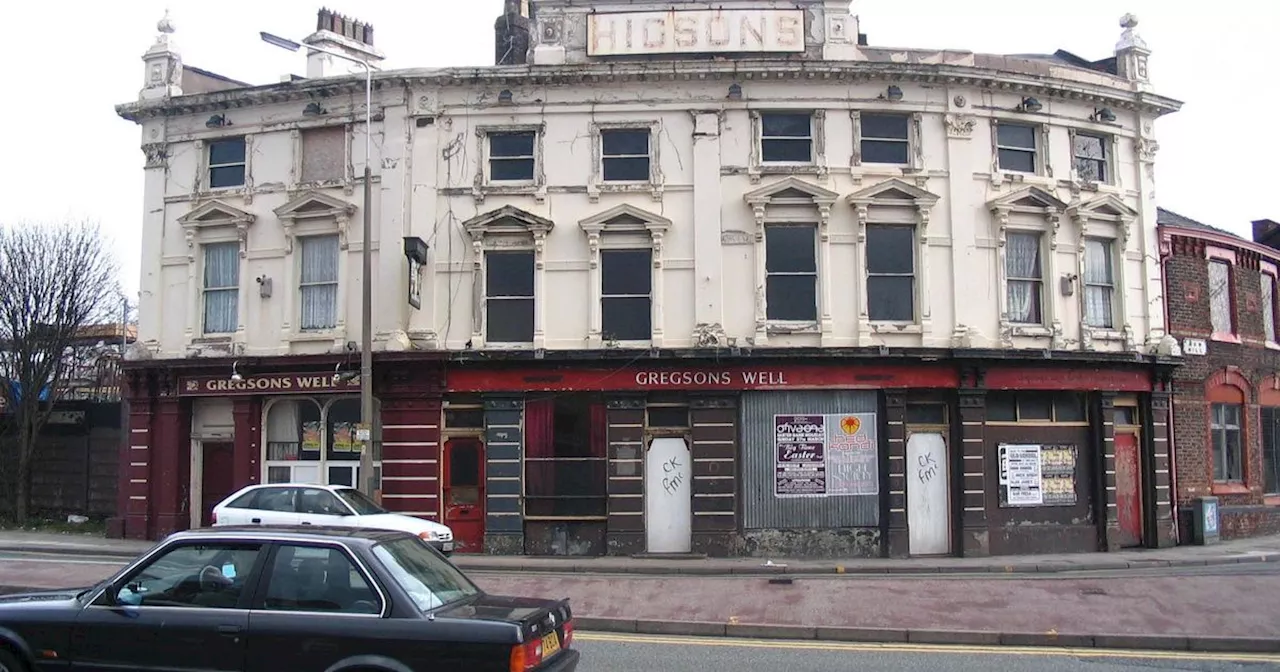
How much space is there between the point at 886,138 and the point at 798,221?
A: 261cm

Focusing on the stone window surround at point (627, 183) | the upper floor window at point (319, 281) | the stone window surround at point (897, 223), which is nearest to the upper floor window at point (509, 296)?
the stone window surround at point (627, 183)

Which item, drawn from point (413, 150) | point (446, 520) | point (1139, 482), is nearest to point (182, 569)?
point (446, 520)

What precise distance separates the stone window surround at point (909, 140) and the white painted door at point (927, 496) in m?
5.50

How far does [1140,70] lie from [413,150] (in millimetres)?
15953

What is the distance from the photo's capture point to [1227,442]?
23.6 m

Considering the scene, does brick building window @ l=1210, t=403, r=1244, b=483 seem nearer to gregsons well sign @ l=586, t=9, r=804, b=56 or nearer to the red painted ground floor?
the red painted ground floor

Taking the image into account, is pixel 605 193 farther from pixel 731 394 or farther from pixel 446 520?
pixel 446 520

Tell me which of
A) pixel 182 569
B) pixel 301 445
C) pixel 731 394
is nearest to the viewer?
pixel 182 569

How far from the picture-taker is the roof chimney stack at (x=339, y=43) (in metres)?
23.6

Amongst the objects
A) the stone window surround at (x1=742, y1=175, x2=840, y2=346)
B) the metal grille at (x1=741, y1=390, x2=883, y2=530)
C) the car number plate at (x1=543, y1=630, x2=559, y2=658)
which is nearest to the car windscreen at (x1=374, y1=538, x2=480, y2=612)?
the car number plate at (x1=543, y1=630, x2=559, y2=658)

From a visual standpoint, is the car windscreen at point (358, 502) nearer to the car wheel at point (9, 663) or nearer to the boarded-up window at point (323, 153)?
the boarded-up window at point (323, 153)

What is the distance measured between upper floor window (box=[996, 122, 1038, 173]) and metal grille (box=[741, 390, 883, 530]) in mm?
5829

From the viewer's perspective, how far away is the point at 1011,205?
20750 millimetres

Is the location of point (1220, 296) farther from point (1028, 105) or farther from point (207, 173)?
point (207, 173)
